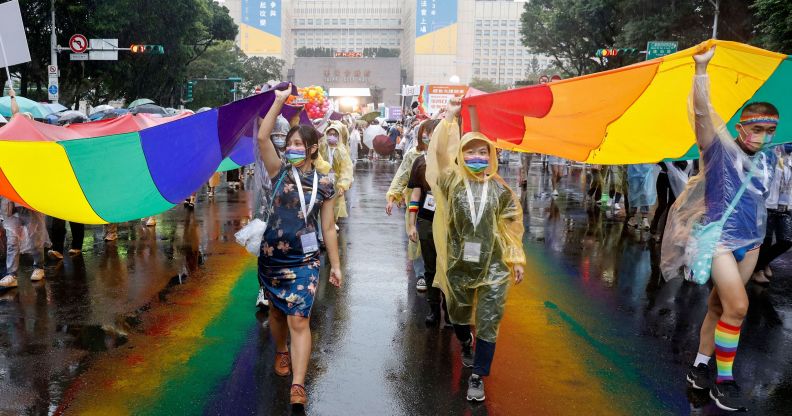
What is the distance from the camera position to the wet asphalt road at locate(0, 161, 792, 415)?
4.16 metres

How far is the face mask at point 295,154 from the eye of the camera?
13.4 feet

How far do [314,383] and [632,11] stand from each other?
26.7 metres

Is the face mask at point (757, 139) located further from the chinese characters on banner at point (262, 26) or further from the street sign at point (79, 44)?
the chinese characters on banner at point (262, 26)

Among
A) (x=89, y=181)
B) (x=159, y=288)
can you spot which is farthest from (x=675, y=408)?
(x=159, y=288)

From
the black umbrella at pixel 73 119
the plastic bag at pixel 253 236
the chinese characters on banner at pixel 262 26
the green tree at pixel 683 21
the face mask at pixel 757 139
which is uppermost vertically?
the chinese characters on banner at pixel 262 26

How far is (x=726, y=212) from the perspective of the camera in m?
4.11

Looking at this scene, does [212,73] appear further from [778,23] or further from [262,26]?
[262,26]

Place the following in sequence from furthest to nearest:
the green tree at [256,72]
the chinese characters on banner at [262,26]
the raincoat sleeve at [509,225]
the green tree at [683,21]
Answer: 1. the chinese characters on banner at [262,26]
2. the green tree at [256,72]
3. the green tree at [683,21]
4. the raincoat sleeve at [509,225]

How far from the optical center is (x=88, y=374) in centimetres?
450

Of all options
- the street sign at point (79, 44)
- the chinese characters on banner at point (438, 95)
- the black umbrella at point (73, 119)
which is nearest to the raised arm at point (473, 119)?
the black umbrella at point (73, 119)

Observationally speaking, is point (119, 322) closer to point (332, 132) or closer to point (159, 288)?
point (159, 288)

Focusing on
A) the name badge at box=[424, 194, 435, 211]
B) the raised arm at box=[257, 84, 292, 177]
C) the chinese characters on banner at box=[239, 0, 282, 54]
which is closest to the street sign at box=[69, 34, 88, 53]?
the name badge at box=[424, 194, 435, 211]

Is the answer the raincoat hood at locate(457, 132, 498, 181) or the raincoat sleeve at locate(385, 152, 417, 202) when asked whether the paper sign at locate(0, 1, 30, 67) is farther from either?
the raincoat hood at locate(457, 132, 498, 181)

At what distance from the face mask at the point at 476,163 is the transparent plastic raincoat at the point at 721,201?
1.31 m
